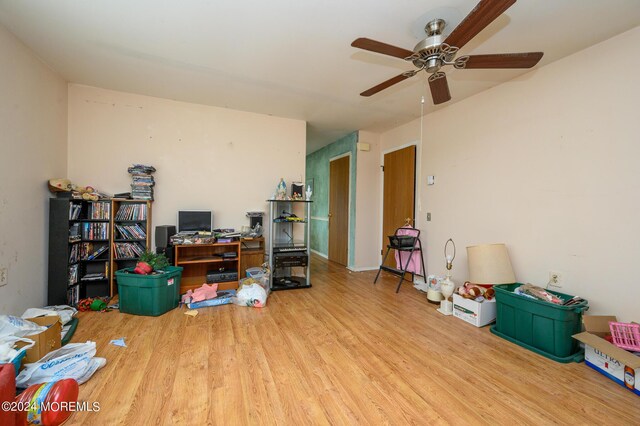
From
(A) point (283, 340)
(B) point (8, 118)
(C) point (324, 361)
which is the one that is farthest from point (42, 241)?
(C) point (324, 361)

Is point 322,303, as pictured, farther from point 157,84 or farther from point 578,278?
point 157,84

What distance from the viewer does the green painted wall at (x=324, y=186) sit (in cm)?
468

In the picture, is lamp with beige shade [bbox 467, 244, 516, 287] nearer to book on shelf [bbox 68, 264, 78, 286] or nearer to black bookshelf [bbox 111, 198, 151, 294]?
black bookshelf [bbox 111, 198, 151, 294]

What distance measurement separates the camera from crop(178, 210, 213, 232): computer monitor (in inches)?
131

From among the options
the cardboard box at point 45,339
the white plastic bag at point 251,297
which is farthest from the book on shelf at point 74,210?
the white plastic bag at point 251,297

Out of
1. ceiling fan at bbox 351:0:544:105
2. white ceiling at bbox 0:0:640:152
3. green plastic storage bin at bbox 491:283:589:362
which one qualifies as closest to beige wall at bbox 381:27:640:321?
white ceiling at bbox 0:0:640:152

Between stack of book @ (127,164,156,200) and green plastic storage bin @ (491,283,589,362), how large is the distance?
406cm

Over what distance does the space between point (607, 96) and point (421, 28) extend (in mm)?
1604

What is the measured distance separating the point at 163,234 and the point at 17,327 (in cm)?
148

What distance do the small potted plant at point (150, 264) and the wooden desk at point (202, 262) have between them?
1.14 ft

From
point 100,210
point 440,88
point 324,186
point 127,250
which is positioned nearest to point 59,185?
point 100,210

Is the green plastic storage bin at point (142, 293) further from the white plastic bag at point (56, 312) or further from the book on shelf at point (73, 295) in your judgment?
the book on shelf at point (73, 295)

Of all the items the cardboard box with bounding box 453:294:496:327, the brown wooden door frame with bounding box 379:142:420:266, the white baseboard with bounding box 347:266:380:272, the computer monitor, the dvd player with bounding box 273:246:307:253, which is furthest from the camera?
the white baseboard with bounding box 347:266:380:272

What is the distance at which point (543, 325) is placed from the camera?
79.5 inches
